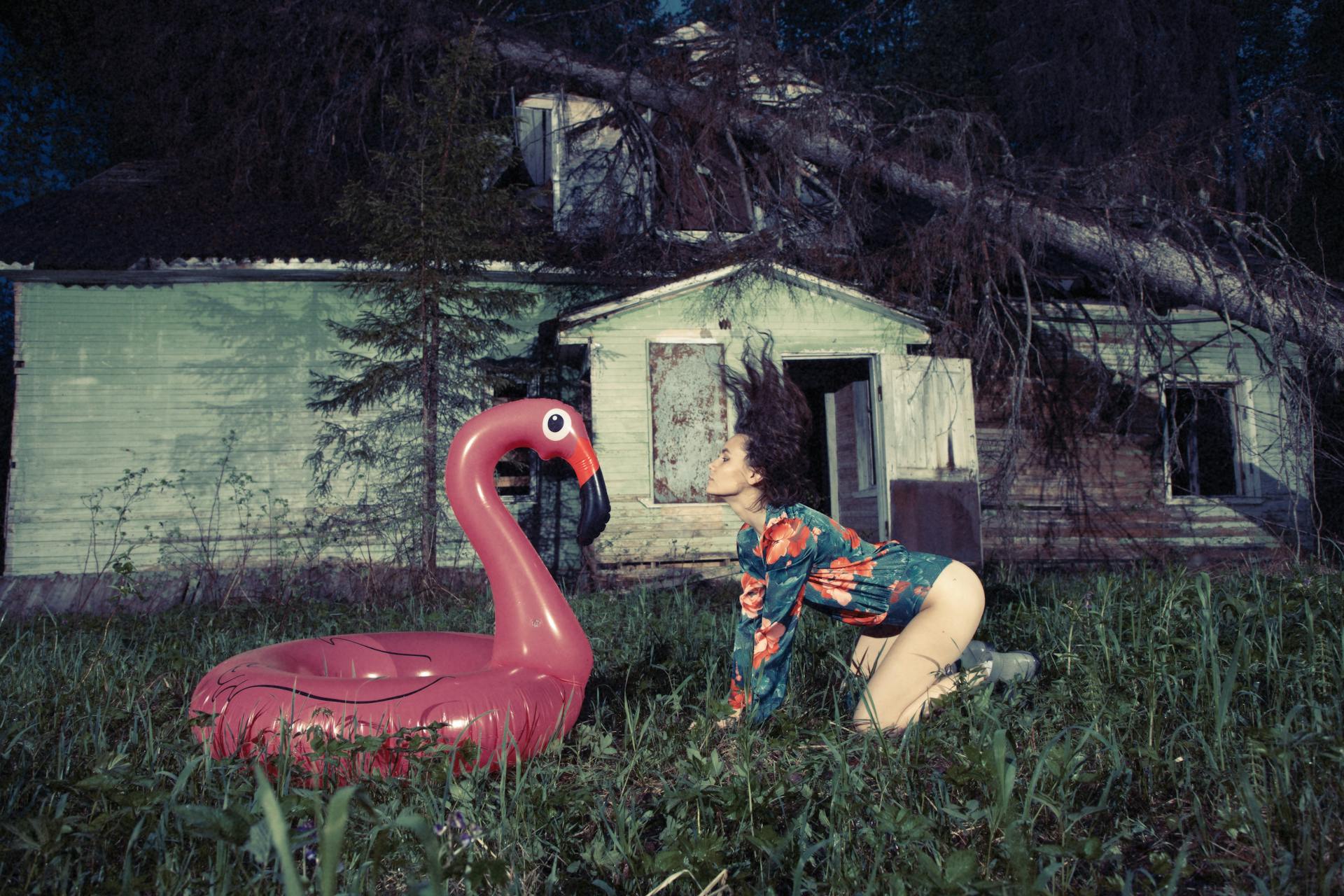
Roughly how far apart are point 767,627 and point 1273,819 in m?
1.46

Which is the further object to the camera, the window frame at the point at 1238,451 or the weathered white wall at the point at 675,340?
the window frame at the point at 1238,451

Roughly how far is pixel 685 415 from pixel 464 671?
626cm

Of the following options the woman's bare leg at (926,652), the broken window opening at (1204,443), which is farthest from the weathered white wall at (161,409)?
the broken window opening at (1204,443)

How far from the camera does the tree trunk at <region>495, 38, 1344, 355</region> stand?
806 centimetres

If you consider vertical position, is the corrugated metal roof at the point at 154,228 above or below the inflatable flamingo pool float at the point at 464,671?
above

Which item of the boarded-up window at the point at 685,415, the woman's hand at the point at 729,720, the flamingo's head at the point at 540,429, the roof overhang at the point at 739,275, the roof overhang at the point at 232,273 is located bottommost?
the woman's hand at the point at 729,720

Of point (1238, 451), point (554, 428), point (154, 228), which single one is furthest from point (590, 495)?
point (1238, 451)

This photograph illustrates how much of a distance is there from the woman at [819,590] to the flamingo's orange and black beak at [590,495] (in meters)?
0.46

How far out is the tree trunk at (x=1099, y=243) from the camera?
8.06m

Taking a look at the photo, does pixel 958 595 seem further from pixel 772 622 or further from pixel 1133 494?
pixel 1133 494

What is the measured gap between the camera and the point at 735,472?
121 inches

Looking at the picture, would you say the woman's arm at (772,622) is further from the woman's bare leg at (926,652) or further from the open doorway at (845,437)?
the open doorway at (845,437)

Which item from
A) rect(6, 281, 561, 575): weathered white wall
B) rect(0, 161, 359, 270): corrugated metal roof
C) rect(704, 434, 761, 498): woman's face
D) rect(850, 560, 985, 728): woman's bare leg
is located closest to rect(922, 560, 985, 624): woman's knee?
rect(850, 560, 985, 728): woman's bare leg

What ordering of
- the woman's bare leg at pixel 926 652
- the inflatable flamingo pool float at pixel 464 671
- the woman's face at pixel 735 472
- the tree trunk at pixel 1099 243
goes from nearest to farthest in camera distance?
the inflatable flamingo pool float at pixel 464 671 → the woman's bare leg at pixel 926 652 → the woman's face at pixel 735 472 → the tree trunk at pixel 1099 243
